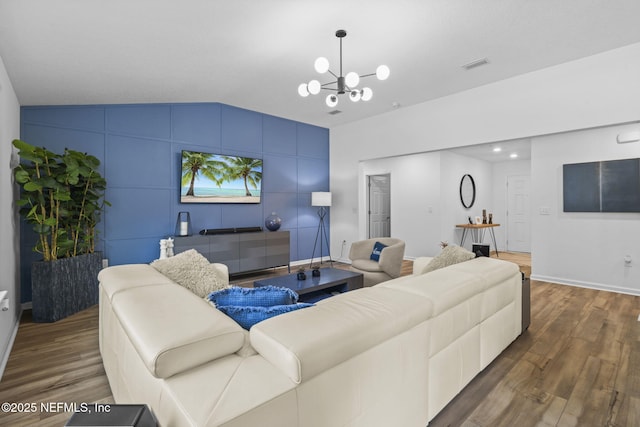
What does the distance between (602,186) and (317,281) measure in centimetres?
405

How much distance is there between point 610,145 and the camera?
4.21 meters

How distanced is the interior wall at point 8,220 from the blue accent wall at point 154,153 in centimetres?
49

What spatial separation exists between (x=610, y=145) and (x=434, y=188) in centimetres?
296

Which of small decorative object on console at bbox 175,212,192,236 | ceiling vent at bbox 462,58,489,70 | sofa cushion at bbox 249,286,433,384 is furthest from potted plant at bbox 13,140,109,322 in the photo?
ceiling vent at bbox 462,58,489,70

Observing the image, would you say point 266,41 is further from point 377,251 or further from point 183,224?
point 377,251

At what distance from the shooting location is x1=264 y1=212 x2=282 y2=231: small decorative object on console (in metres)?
5.63

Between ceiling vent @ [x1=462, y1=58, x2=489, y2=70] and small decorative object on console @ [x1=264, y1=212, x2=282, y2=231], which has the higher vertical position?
ceiling vent @ [x1=462, y1=58, x2=489, y2=70]

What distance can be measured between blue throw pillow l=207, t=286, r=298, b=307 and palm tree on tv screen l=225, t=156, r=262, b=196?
3.91m

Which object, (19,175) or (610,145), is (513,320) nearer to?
(610,145)

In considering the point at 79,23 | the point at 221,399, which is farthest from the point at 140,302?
the point at 79,23

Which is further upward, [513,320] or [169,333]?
[169,333]

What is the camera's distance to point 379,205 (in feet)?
26.0

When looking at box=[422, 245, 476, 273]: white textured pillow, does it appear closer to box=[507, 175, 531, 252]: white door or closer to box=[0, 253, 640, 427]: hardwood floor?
box=[0, 253, 640, 427]: hardwood floor

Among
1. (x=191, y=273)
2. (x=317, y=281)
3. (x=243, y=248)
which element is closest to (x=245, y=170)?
(x=243, y=248)
